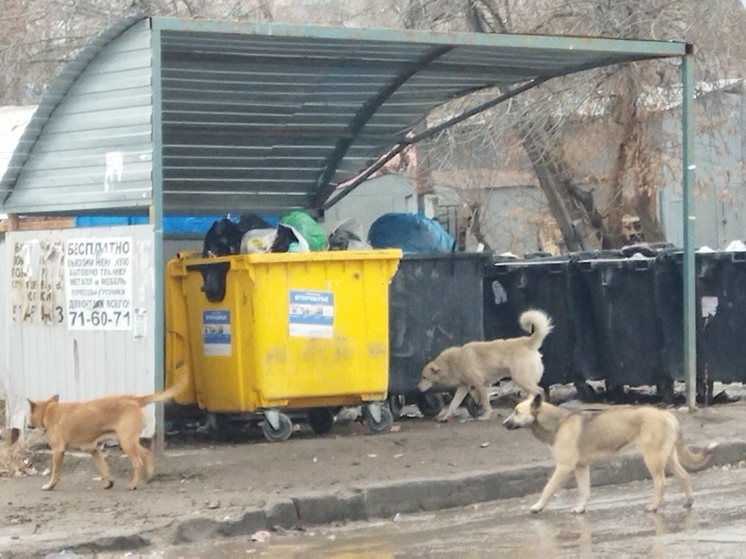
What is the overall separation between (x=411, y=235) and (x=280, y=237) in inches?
84.8

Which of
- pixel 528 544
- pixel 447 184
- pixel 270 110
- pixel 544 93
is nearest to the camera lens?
pixel 528 544

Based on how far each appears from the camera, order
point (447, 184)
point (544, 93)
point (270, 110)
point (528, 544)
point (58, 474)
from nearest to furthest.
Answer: point (528, 544) < point (58, 474) < point (270, 110) < point (544, 93) < point (447, 184)

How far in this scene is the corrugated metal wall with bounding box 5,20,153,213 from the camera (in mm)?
9859

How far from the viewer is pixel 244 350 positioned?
10.8 m

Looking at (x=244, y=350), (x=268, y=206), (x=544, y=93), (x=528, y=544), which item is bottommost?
(x=528, y=544)

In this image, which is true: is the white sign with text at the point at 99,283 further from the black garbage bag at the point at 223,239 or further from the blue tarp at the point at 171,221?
the blue tarp at the point at 171,221

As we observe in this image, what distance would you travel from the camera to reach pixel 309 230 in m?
11.5

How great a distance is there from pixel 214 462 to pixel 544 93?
1134cm

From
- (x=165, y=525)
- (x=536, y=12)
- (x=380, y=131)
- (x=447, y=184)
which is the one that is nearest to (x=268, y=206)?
(x=380, y=131)

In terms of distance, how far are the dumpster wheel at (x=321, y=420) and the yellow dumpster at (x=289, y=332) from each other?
484 millimetres

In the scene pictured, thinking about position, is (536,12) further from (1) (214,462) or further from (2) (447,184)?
(2) (447,184)

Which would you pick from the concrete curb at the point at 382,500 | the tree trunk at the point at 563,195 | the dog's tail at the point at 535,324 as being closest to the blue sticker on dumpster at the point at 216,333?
the concrete curb at the point at 382,500

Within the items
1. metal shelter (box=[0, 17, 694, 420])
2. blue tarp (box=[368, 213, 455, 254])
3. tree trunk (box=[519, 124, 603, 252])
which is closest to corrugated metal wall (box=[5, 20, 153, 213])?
metal shelter (box=[0, 17, 694, 420])

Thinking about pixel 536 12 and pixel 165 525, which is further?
pixel 536 12
